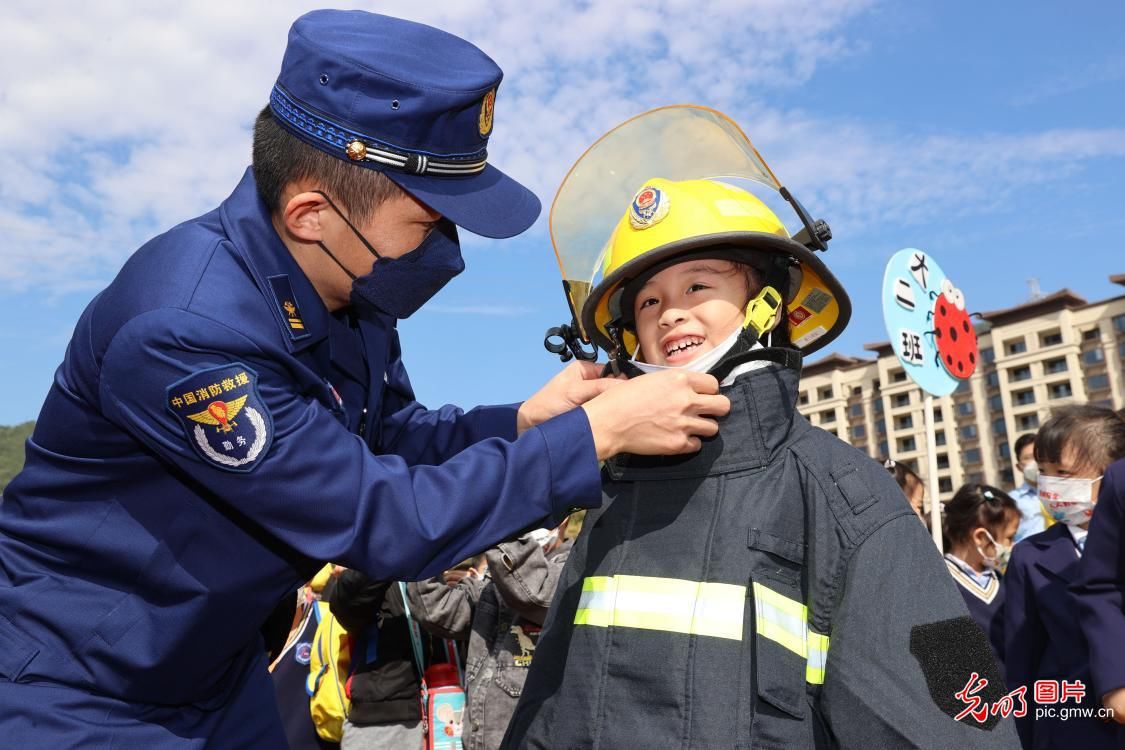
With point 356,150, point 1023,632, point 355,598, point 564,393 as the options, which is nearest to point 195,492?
point 356,150

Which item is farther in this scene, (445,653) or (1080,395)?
(1080,395)

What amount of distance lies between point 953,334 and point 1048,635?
2.67m

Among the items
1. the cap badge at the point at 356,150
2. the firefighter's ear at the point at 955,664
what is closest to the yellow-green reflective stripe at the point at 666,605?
the firefighter's ear at the point at 955,664

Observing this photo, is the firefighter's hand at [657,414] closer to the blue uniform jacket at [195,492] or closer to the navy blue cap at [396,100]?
the blue uniform jacket at [195,492]

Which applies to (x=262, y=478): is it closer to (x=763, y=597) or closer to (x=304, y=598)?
(x=763, y=597)

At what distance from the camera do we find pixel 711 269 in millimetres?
2859

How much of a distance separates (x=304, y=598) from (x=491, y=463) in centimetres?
573

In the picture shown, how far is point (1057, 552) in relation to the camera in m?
5.63

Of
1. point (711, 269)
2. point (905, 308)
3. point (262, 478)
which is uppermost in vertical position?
point (905, 308)

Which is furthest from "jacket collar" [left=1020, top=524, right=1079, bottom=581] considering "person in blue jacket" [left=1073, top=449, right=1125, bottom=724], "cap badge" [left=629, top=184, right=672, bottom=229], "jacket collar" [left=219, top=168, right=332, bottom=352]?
"jacket collar" [left=219, top=168, right=332, bottom=352]

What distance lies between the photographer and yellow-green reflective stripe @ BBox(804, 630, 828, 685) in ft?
7.59

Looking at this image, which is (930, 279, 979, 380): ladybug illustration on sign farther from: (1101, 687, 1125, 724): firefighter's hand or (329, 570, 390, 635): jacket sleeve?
(329, 570, 390, 635): jacket sleeve

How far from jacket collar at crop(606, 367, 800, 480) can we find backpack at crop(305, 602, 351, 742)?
4116mm

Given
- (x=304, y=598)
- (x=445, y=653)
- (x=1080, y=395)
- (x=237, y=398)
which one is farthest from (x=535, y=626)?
(x=1080, y=395)
